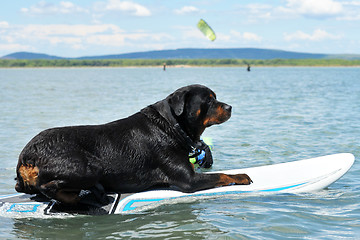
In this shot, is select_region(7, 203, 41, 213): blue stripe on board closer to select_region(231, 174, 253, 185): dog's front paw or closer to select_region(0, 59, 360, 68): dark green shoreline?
select_region(231, 174, 253, 185): dog's front paw

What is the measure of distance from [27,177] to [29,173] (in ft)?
0.27

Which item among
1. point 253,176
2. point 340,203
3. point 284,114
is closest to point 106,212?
point 253,176

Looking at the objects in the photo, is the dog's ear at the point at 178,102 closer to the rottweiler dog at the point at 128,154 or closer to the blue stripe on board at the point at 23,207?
the rottweiler dog at the point at 128,154

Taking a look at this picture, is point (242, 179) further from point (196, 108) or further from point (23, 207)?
point (23, 207)

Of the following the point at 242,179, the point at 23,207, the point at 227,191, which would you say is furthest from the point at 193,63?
the point at 23,207

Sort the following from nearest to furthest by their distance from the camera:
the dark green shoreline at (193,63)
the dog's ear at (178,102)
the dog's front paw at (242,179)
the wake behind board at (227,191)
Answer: the wake behind board at (227,191) → the dog's ear at (178,102) → the dog's front paw at (242,179) → the dark green shoreline at (193,63)

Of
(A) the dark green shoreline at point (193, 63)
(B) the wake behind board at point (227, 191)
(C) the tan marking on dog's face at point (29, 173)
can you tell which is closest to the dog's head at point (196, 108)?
(B) the wake behind board at point (227, 191)

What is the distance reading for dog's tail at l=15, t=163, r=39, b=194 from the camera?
5.89 metres

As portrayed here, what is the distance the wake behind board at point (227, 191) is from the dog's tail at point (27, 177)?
0.35 meters

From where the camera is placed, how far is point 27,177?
19.5 ft

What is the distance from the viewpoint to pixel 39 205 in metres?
6.34

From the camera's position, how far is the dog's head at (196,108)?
6566 mm

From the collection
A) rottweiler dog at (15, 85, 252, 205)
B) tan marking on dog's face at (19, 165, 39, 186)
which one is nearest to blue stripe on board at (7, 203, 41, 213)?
rottweiler dog at (15, 85, 252, 205)

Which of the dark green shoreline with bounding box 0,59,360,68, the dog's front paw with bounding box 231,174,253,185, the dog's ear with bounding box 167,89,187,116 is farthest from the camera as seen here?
the dark green shoreline with bounding box 0,59,360,68
